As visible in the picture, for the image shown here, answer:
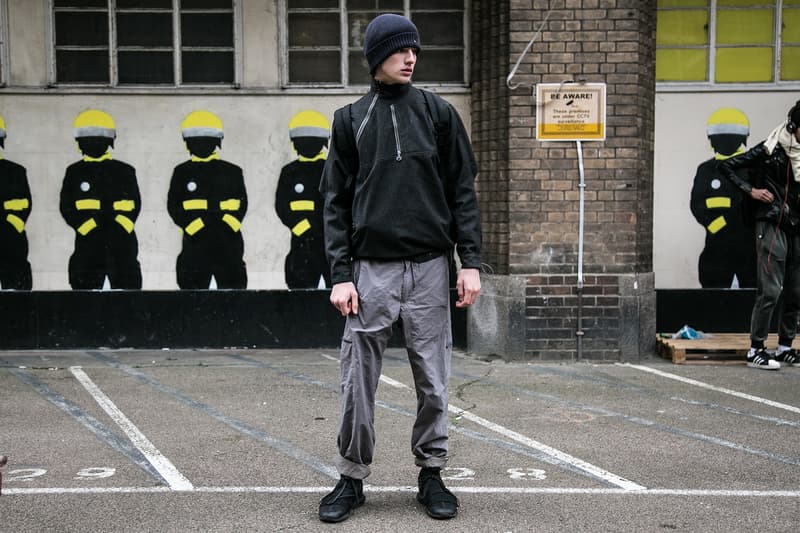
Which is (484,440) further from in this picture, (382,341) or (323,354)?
(323,354)

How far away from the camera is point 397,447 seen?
18.2ft

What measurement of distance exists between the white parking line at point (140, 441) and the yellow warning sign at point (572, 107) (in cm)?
459

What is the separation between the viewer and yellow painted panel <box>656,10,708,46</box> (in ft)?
30.0

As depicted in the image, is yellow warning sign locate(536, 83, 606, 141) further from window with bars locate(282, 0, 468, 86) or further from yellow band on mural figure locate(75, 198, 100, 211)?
yellow band on mural figure locate(75, 198, 100, 211)

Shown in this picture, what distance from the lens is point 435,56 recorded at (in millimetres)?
9117

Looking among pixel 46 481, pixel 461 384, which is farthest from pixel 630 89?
pixel 46 481

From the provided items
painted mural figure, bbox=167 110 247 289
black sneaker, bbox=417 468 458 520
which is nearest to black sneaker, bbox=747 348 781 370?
black sneaker, bbox=417 468 458 520

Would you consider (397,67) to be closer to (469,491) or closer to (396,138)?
(396,138)

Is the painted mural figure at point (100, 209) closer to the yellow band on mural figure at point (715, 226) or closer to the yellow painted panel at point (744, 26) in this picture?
the yellow band on mural figure at point (715, 226)

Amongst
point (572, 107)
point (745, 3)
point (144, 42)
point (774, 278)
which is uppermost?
point (745, 3)

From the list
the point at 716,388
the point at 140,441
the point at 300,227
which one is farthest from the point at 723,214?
the point at 140,441

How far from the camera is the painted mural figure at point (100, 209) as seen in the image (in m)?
9.07

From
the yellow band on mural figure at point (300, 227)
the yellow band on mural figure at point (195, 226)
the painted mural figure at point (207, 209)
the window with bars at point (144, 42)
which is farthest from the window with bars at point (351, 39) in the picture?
the yellow band on mural figure at point (195, 226)

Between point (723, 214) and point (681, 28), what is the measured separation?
6.48 feet
